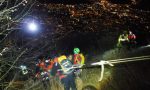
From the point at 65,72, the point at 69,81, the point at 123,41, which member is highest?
the point at 65,72

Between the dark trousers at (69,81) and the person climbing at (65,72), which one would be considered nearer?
the person climbing at (65,72)

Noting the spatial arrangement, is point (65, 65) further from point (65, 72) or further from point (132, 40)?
point (132, 40)

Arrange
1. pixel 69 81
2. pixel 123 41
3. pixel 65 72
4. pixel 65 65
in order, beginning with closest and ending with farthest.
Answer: pixel 65 65 < pixel 65 72 < pixel 69 81 < pixel 123 41

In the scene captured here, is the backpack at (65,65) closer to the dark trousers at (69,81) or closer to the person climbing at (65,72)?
the person climbing at (65,72)

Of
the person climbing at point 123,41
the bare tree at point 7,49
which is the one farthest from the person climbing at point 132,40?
the bare tree at point 7,49

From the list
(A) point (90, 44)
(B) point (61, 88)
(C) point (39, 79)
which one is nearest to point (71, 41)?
(A) point (90, 44)

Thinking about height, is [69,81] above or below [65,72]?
below

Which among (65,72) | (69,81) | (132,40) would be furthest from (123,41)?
(65,72)

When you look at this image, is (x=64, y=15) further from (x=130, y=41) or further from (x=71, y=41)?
(x=130, y=41)

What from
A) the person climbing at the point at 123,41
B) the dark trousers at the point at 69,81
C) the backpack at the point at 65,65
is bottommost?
the person climbing at the point at 123,41
